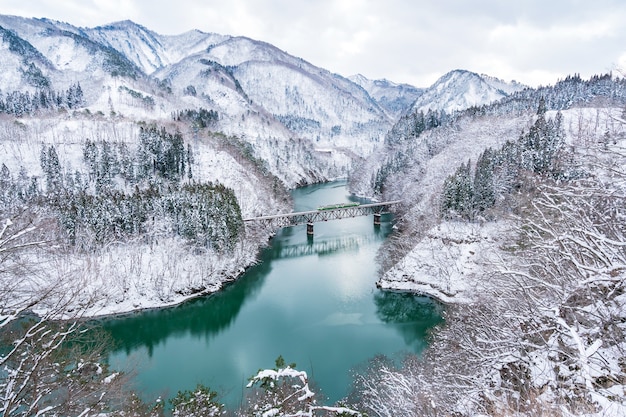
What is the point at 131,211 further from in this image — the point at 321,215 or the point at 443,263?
the point at 443,263

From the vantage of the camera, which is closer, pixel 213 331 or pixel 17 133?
pixel 213 331

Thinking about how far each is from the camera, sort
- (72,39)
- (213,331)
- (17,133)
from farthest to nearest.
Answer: (72,39), (17,133), (213,331)

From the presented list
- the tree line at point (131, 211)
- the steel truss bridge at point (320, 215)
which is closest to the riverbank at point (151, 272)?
the tree line at point (131, 211)

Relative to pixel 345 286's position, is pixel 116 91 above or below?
above

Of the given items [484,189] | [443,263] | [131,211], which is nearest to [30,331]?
[443,263]

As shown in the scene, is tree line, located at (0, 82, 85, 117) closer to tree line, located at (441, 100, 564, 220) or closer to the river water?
the river water

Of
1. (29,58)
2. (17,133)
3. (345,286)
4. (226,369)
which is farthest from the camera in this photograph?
(29,58)

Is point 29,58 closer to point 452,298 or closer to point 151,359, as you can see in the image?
point 151,359

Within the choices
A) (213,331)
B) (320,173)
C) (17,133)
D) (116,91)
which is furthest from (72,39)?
(213,331)
